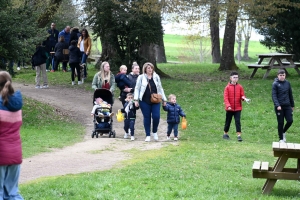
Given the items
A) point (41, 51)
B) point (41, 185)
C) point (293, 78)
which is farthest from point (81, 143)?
point (293, 78)

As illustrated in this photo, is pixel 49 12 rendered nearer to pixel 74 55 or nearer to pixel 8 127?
pixel 74 55

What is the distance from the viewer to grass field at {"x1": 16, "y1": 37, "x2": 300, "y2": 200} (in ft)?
29.5

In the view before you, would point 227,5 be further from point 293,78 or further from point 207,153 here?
point 207,153

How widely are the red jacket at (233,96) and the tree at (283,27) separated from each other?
→ 35.1 feet

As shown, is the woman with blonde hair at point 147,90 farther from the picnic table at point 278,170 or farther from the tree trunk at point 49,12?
the tree trunk at point 49,12

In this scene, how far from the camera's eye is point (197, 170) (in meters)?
11.1

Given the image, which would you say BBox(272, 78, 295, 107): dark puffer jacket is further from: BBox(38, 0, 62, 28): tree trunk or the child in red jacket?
BBox(38, 0, 62, 28): tree trunk

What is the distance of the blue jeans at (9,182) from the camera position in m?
7.62

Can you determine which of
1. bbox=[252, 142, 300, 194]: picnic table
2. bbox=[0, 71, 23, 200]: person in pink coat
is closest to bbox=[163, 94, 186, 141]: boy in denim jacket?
bbox=[252, 142, 300, 194]: picnic table

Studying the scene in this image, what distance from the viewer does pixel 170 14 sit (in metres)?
25.1

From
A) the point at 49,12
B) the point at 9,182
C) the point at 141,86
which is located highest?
the point at 49,12

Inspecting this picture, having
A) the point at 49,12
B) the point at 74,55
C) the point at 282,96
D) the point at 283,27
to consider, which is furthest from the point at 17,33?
the point at 283,27

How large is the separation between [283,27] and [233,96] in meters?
12.9

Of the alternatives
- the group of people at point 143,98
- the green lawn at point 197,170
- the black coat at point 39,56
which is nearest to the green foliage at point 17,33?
the group of people at point 143,98
